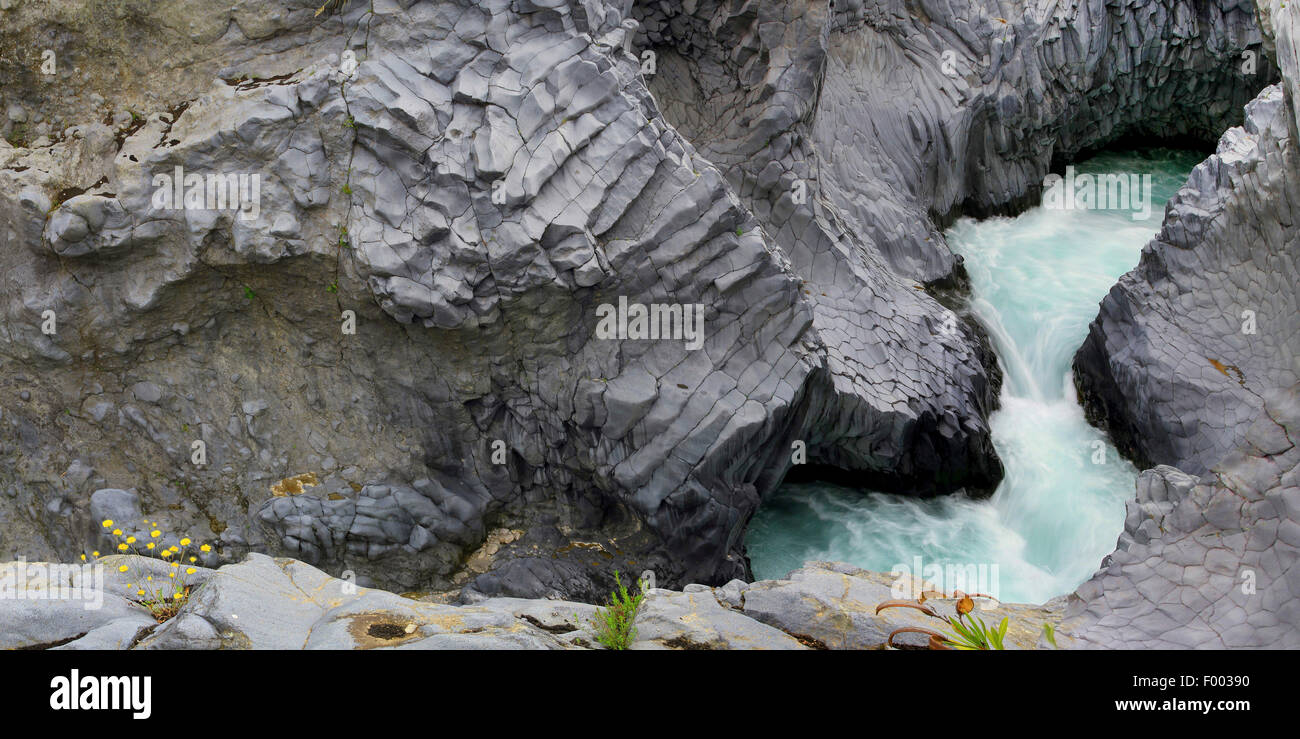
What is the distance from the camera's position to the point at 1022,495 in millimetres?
12703

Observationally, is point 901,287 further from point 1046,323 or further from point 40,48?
point 40,48

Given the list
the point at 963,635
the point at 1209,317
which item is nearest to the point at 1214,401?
the point at 1209,317

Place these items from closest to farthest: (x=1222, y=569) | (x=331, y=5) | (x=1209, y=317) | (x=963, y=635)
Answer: (x=963, y=635) → (x=1222, y=569) → (x=331, y=5) → (x=1209, y=317)

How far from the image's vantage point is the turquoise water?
466 inches

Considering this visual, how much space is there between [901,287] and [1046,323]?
2354 mm

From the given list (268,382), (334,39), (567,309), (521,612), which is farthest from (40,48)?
(521,612)

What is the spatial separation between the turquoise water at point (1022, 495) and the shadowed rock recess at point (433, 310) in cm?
66

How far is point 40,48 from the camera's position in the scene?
32.0 feet

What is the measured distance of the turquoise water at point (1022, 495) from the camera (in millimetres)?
11844

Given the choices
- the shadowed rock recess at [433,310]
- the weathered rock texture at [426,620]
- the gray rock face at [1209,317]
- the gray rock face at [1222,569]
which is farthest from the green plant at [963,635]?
the gray rock face at [1209,317]

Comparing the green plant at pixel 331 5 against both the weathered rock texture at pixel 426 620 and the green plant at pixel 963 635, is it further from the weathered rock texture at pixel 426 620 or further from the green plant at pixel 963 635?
the green plant at pixel 963 635

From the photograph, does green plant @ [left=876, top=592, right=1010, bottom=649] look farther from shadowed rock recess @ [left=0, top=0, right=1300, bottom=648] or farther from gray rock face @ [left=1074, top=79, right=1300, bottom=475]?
gray rock face @ [left=1074, top=79, right=1300, bottom=475]

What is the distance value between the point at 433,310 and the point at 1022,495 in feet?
25.6

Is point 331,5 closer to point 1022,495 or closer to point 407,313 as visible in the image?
point 407,313
